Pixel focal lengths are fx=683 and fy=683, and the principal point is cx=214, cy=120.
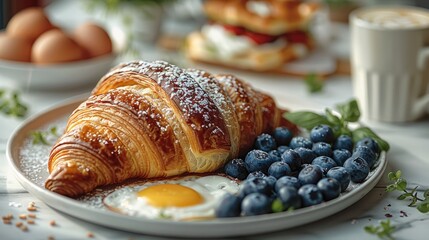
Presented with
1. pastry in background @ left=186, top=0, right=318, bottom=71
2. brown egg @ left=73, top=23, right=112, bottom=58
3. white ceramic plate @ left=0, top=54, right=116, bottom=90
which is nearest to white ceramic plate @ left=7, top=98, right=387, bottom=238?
white ceramic plate @ left=0, top=54, right=116, bottom=90

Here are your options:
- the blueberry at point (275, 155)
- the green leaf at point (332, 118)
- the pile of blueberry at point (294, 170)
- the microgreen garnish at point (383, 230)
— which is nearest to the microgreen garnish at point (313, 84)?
the green leaf at point (332, 118)

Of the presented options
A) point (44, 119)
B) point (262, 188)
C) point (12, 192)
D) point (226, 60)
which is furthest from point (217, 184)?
point (226, 60)

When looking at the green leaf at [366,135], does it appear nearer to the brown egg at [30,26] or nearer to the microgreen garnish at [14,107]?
the microgreen garnish at [14,107]

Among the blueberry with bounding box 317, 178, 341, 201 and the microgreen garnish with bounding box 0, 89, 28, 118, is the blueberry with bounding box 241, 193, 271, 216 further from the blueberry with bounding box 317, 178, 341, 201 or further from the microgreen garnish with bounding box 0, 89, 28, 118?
the microgreen garnish with bounding box 0, 89, 28, 118

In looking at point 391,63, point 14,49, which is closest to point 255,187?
point 391,63

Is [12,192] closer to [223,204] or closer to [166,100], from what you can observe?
[166,100]

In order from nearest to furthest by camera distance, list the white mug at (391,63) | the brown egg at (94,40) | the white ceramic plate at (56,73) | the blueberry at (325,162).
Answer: the blueberry at (325,162), the white mug at (391,63), the white ceramic plate at (56,73), the brown egg at (94,40)
